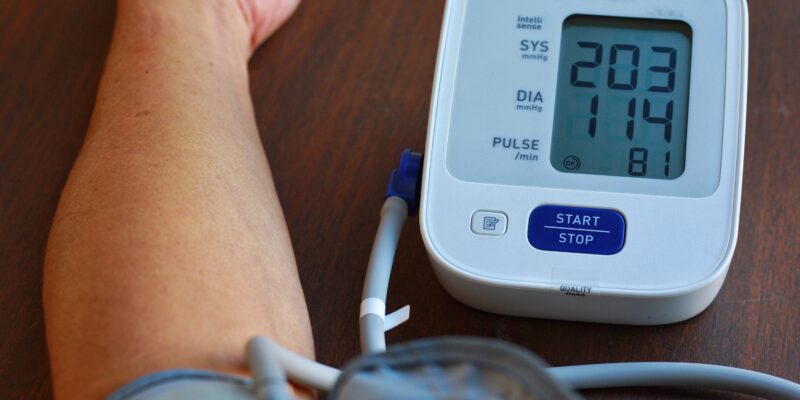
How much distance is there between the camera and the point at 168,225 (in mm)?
540

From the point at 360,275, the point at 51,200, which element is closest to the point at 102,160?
the point at 51,200

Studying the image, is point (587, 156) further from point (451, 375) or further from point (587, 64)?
point (451, 375)

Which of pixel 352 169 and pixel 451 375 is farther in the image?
pixel 352 169

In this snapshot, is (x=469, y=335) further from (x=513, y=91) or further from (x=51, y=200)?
(x=51, y=200)

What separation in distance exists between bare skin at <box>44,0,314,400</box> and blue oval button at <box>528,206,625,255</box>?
160 millimetres

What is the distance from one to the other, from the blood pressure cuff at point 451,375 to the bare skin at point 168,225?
0.14 metres

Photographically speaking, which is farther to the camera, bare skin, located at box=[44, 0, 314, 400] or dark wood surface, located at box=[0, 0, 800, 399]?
dark wood surface, located at box=[0, 0, 800, 399]

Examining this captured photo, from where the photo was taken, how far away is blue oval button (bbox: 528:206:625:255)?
1.88ft

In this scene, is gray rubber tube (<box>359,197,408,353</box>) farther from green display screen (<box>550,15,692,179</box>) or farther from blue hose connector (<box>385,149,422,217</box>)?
green display screen (<box>550,15,692,179</box>)

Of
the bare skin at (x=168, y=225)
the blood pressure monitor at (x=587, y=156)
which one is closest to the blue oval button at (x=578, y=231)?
the blood pressure monitor at (x=587, y=156)

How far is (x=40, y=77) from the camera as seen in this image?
0.74 meters

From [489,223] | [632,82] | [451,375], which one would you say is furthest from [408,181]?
[451,375]

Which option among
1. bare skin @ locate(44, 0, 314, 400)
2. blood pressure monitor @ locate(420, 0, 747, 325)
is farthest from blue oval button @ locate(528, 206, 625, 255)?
A: bare skin @ locate(44, 0, 314, 400)

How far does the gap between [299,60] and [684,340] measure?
0.37m
